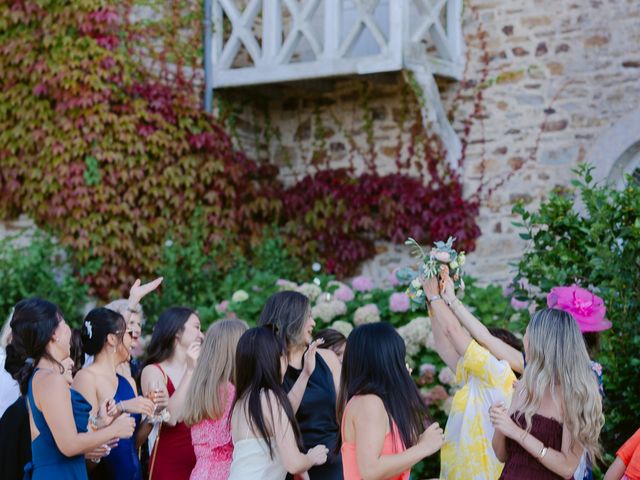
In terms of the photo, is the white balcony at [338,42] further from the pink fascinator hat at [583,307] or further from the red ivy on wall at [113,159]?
the pink fascinator hat at [583,307]

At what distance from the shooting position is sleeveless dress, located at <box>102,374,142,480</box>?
18.8 ft

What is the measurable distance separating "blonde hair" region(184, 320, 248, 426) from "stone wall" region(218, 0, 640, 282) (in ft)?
16.7

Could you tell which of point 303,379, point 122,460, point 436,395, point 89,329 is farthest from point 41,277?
point 303,379

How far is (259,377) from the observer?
4.93m

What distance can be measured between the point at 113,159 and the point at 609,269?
5.04 metres

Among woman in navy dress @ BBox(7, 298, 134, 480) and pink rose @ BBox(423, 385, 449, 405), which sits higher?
woman in navy dress @ BBox(7, 298, 134, 480)

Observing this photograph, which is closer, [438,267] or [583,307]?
[438,267]

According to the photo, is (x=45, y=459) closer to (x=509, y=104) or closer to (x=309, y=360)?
(x=309, y=360)

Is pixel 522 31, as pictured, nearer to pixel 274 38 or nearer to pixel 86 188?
pixel 274 38

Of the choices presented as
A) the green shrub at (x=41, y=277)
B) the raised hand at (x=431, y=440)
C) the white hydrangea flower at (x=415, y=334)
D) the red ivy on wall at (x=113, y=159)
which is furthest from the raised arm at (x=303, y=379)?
the red ivy on wall at (x=113, y=159)

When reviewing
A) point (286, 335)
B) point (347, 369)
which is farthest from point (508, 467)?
point (286, 335)

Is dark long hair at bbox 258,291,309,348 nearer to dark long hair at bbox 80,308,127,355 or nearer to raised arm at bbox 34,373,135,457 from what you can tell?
dark long hair at bbox 80,308,127,355

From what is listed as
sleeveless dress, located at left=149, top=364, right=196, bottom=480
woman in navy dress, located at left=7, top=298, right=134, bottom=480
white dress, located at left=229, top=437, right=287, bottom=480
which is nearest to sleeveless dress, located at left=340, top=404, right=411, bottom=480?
white dress, located at left=229, top=437, right=287, bottom=480

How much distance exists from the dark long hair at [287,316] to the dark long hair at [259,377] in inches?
13.6
